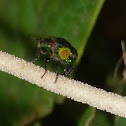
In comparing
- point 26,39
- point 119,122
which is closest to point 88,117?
point 119,122

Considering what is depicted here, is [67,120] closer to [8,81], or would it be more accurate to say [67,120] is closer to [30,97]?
[30,97]

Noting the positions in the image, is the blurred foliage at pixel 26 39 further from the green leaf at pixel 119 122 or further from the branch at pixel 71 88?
the branch at pixel 71 88

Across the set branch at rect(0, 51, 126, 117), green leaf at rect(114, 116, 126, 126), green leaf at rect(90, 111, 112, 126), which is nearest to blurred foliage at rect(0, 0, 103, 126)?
green leaf at rect(90, 111, 112, 126)

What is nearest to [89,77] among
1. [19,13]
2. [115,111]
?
[19,13]

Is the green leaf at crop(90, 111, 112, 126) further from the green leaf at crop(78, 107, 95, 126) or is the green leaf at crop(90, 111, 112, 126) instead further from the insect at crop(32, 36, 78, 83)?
the insect at crop(32, 36, 78, 83)

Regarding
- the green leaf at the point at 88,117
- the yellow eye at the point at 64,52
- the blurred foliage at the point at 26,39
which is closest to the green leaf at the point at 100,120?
the green leaf at the point at 88,117

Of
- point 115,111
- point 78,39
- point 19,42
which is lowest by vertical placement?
point 19,42
